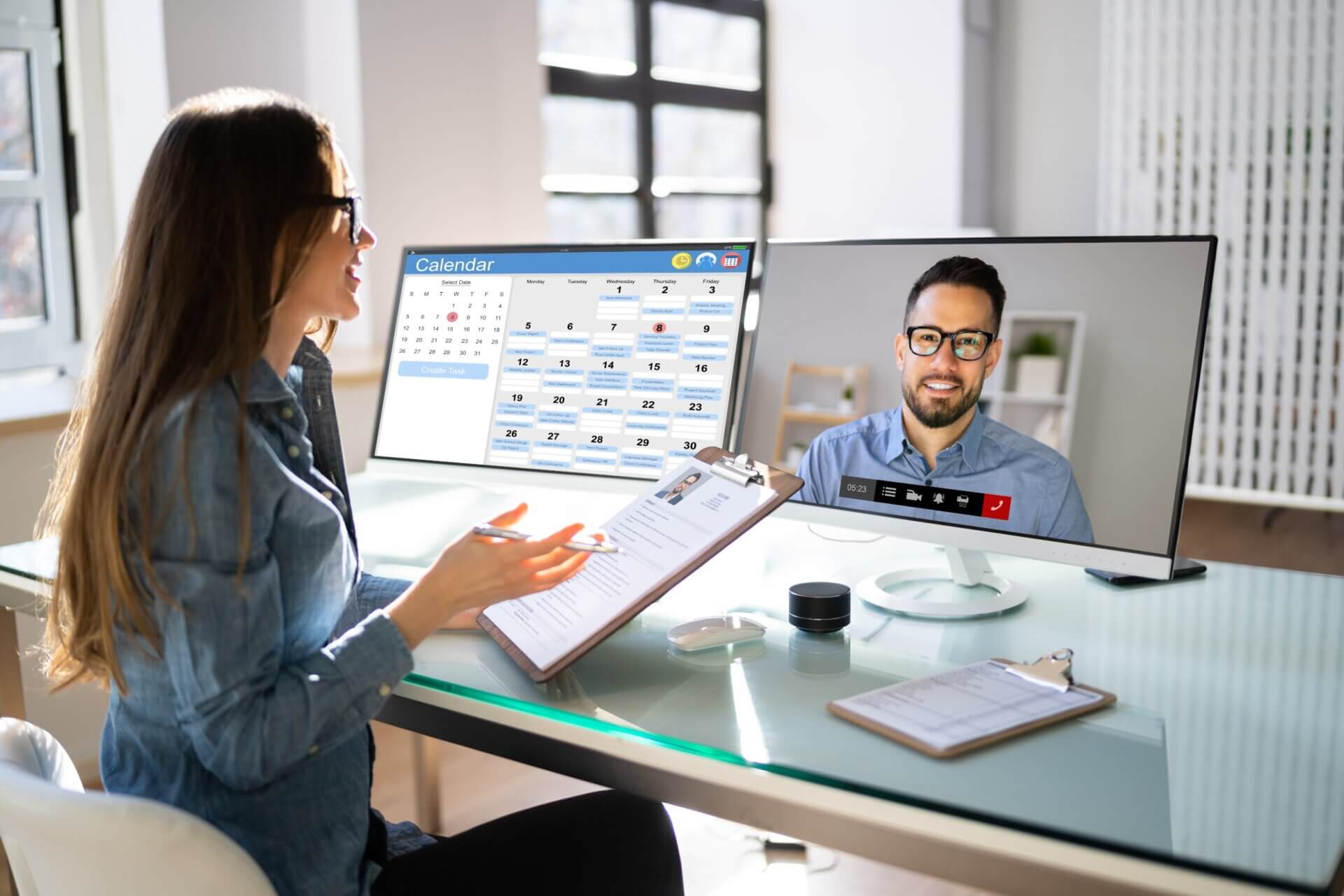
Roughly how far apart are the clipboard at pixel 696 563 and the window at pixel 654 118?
3.11 metres

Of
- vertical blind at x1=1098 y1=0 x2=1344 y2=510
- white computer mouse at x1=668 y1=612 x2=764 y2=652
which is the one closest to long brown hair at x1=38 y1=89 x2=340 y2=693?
white computer mouse at x1=668 y1=612 x2=764 y2=652

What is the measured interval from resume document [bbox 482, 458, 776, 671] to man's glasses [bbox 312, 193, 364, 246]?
409 mm

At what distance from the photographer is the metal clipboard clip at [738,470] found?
124 centimetres

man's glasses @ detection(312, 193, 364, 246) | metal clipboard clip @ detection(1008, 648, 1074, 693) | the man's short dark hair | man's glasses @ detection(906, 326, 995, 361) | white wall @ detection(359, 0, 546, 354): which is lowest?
metal clipboard clip @ detection(1008, 648, 1074, 693)

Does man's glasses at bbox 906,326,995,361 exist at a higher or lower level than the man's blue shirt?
higher

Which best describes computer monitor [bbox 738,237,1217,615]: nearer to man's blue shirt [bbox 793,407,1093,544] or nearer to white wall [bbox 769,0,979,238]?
man's blue shirt [bbox 793,407,1093,544]

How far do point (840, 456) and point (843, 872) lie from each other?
984 mm

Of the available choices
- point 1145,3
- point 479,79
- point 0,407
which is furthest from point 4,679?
point 1145,3

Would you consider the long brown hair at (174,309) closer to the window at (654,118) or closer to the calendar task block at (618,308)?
the calendar task block at (618,308)

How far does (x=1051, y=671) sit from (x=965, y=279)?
1.62 ft

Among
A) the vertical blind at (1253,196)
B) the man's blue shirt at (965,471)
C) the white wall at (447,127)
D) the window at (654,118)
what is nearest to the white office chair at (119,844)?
the man's blue shirt at (965,471)

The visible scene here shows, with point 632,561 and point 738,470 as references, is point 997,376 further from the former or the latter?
point 632,561

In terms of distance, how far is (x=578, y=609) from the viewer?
3.87 feet

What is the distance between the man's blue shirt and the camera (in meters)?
1.29
